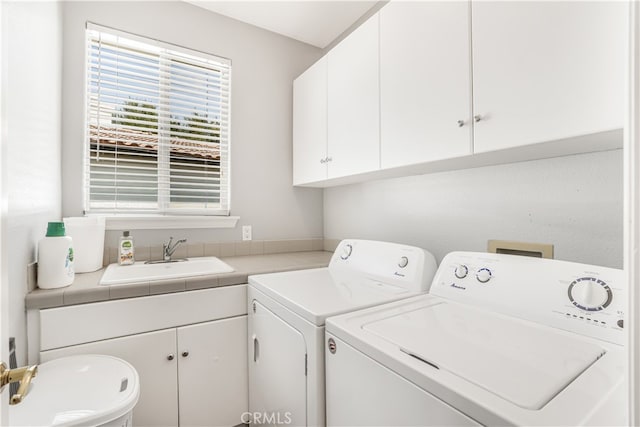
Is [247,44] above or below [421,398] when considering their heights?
above

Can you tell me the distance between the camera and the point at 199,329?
1510mm

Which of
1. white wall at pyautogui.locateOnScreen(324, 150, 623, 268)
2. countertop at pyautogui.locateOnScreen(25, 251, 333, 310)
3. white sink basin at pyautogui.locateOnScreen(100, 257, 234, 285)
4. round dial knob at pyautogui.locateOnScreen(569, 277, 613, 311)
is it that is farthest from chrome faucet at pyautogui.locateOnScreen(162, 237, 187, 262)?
round dial knob at pyautogui.locateOnScreen(569, 277, 613, 311)

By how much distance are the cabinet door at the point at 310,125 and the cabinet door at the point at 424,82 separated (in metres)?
0.57

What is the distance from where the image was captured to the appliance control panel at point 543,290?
84 cm

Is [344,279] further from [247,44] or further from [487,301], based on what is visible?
[247,44]

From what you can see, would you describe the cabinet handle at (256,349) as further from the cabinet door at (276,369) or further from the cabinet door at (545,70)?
the cabinet door at (545,70)

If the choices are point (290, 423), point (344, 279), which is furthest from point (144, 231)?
point (290, 423)

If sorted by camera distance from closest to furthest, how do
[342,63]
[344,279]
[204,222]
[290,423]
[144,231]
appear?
[290,423] → [344,279] → [342,63] → [144,231] → [204,222]

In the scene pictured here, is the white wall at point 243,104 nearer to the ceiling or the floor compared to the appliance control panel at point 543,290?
nearer to the ceiling

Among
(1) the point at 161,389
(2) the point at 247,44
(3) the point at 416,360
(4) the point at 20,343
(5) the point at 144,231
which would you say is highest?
(2) the point at 247,44

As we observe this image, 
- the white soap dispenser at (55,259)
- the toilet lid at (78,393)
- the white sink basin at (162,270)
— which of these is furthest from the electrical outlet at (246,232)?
Answer: the toilet lid at (78,393)

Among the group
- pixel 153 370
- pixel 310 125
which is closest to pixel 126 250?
pixel 153 370

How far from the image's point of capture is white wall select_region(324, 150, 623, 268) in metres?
1.06

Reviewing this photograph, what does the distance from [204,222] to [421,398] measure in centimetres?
179
